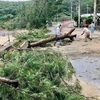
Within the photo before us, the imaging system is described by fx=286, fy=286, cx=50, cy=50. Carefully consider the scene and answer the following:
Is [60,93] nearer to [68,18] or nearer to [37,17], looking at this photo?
[37,17]

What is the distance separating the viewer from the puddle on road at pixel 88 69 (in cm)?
1058

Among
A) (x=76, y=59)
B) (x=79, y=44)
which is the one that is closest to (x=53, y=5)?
(x=79, y=44)

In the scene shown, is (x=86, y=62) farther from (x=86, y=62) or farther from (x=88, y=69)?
(x=88, y=69)

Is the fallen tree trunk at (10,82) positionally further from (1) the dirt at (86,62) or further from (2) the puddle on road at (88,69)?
(2) the puddle on road at (88,69)

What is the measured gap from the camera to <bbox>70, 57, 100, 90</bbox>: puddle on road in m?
10.6

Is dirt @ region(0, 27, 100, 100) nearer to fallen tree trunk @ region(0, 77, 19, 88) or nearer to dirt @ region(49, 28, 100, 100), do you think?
dirt @ region(49, 28, 100, 100)

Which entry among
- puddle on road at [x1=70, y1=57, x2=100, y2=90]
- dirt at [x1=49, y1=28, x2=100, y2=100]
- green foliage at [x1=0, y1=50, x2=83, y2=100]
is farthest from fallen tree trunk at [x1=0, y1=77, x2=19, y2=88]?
puddle on road at [x1=70, y1=57, x2=100, y2=90]

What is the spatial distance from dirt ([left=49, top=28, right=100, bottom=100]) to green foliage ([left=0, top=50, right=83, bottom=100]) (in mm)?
2602

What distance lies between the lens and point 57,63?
20.1 ft

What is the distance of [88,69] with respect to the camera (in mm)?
12289

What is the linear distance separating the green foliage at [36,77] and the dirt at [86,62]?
8.54 ft

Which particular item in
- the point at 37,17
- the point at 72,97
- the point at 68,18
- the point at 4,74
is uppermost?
the point at 4,74

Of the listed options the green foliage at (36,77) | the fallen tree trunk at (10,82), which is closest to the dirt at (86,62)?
the green foliage at (36,77)

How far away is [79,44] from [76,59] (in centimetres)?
453
